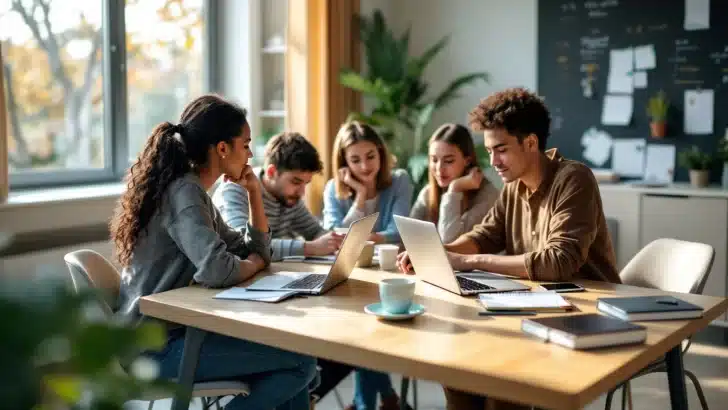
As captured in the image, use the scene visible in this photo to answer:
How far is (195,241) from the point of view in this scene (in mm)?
2062

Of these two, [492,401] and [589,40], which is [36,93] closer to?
[492,401]

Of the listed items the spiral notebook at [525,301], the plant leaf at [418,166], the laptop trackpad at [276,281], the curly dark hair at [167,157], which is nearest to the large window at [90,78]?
the plant leaf at [418,166]

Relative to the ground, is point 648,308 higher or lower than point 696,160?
lower

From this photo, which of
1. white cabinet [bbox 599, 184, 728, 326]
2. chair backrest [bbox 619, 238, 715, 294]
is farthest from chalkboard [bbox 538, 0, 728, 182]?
chair backrest [bbox 619, 238, 715, 294]

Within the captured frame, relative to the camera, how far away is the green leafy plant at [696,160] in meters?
4.29

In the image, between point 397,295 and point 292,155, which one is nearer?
point 397,295

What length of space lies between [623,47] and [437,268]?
301 centimetres

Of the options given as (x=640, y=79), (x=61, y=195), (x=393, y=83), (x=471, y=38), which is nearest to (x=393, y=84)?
(x=393, y=83)

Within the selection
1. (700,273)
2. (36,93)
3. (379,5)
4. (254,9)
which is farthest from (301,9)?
(700,273)

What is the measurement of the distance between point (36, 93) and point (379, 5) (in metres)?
2.28

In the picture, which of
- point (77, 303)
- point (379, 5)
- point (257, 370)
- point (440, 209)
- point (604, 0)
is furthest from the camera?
point (379, 5)

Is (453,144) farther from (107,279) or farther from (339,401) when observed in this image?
(107,279)

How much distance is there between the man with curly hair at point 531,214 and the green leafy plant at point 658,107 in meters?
2.21

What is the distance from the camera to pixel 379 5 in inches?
205
